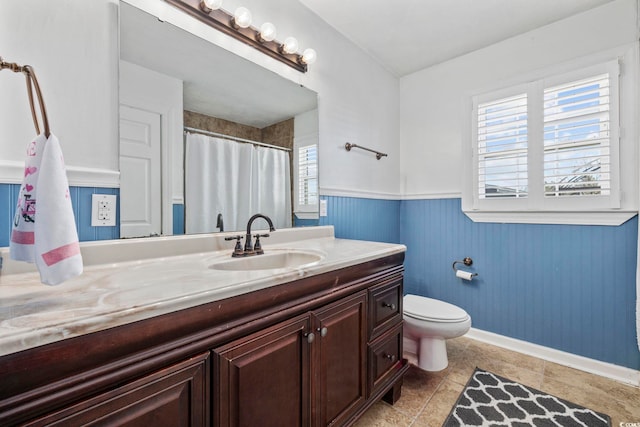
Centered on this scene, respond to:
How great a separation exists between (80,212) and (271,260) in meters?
0.77

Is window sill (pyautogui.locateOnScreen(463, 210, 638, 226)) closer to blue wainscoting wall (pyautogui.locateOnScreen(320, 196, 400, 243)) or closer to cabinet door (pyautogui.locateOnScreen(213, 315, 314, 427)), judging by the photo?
blue wainscoting wall (pyautogui.locateOnScreen(320, 196, 400, 243))

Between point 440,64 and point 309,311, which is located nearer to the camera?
point 309,311

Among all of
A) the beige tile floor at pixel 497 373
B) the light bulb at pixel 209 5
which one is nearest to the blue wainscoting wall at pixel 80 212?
the light bulb at pixel 209 5

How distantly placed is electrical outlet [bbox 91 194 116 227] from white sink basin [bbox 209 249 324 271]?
437mm

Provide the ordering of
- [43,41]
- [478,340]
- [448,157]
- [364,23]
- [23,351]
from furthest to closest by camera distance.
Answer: [448,157] → [478,340] → [364,23] → [43,41] → [23,351]

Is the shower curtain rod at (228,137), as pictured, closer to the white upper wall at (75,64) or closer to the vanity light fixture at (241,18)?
the white upper wall at (75,64)

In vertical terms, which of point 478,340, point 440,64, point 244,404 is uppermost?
point 440,64

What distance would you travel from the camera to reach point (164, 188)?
1247 mm

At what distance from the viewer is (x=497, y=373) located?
6.06 feet

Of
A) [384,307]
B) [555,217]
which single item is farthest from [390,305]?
[555,217]

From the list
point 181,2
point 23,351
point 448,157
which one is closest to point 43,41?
point 181,2

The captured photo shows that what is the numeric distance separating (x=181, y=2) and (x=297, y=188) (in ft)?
3.51

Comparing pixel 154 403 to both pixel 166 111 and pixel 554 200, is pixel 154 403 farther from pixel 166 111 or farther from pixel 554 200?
pixel 554 200

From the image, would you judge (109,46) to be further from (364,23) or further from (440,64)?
(440,64)
